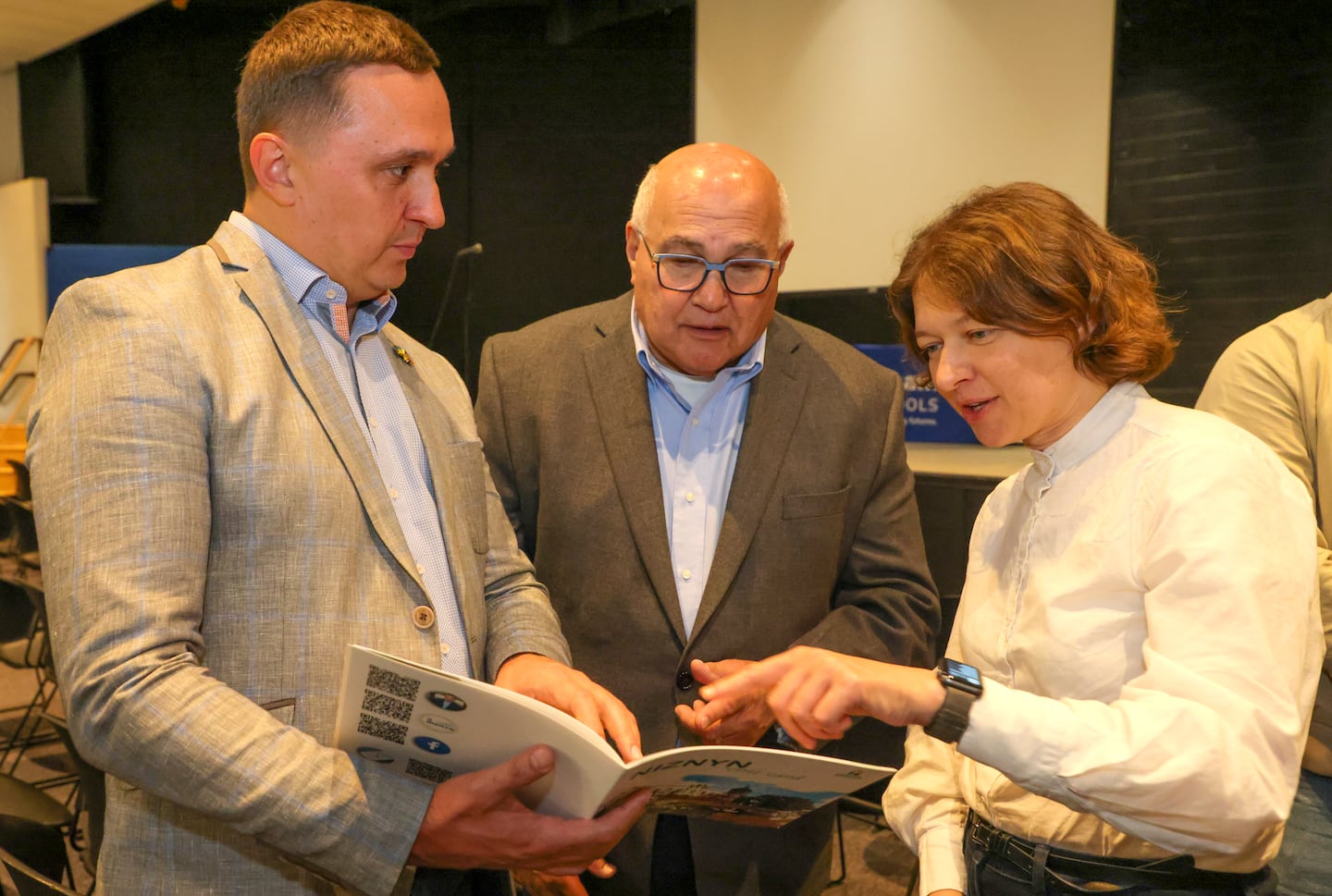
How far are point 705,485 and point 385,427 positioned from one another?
0.79 metres

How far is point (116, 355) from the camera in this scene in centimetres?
127

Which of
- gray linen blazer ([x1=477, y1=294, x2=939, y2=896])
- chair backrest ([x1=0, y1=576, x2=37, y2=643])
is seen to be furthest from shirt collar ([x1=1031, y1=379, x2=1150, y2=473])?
chair backrest ([x1=0, y1=576, x2=37, y2=643])

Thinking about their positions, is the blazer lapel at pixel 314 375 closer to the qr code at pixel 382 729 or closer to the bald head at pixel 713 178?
the qr code at pixel 382 729

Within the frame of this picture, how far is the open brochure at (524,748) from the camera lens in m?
1.18

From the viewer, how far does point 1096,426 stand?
1512mm

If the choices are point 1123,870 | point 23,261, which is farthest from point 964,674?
point 23,261

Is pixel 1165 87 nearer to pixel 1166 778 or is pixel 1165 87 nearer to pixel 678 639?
pixel 678 639

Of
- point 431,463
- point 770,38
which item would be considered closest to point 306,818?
point 431,463

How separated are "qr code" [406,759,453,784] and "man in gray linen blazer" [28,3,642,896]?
1cm

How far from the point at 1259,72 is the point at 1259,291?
948mm

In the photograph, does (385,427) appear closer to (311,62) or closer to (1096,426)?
(311,62)

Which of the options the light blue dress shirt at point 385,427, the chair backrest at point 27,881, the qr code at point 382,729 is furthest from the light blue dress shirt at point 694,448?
the chair backrest at point 27,881

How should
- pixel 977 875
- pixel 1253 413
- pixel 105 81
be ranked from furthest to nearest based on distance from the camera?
pixel 105 81, pixel 1253 413, pixel 977 875

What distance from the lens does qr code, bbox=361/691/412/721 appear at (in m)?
1.20
